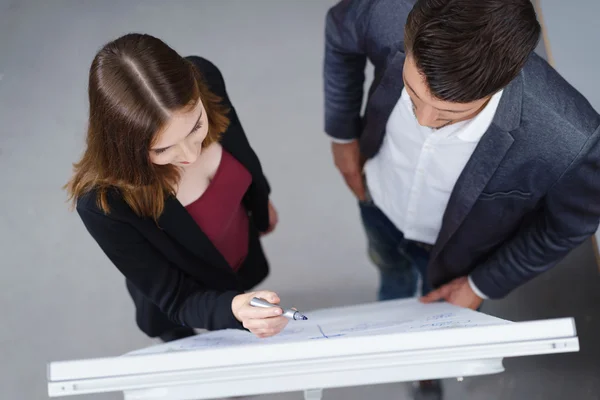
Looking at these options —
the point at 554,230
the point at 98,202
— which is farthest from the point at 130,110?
the point at 554,230

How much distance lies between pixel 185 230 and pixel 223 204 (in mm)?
116

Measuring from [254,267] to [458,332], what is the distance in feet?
2.50

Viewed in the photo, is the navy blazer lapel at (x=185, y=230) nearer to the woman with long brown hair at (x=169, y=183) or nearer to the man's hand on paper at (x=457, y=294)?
the woman with long brown hair at (x=169, y=183)

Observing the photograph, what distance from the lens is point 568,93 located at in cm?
90

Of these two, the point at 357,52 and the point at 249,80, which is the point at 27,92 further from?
the point at 357,52

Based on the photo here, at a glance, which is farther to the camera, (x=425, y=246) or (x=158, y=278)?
(x=425, y=246)

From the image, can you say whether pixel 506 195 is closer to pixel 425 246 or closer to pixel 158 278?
pixel 425 246

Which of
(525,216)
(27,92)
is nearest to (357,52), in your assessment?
(525,216)

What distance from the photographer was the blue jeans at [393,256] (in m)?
1.39

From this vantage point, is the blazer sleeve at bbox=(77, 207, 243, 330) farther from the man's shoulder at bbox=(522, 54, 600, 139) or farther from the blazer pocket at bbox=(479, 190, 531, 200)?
the man's shoulder at bbox=(522, 54, 600, 139)

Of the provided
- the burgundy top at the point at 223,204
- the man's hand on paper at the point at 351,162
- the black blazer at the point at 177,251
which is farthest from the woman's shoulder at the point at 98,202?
the man's hand on paper at the point at 351,162

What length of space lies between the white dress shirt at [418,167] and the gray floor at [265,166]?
60cm

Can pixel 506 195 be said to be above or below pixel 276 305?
above

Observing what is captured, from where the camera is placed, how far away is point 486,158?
3.11 feet
